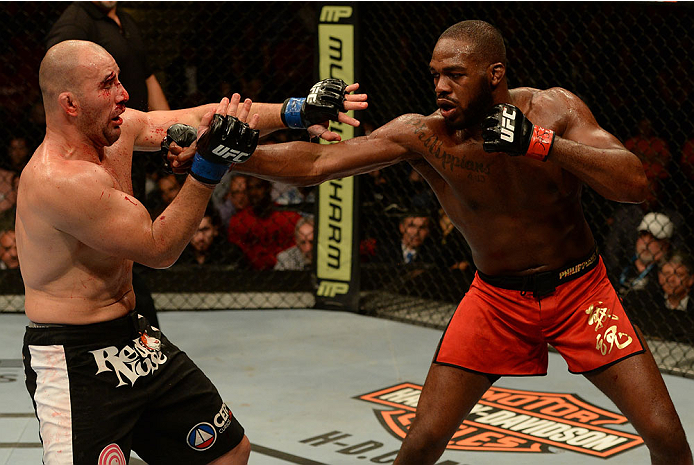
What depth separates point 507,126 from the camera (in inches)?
79.1

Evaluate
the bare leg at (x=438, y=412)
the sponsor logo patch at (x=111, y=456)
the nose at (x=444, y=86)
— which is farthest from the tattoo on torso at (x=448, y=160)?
the sponsor logo patch at (x=111, y=456)

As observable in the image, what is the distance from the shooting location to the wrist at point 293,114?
2277mm

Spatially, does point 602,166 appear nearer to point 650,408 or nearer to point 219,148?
point 650,408

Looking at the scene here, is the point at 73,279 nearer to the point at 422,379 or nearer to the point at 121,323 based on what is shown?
the point at 121,323

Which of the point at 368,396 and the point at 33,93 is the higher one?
the point at 33,93

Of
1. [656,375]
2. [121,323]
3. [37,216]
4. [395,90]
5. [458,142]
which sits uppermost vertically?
[395,90]

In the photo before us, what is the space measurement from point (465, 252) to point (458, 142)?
2586 millimetres

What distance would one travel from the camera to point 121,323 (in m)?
1.95

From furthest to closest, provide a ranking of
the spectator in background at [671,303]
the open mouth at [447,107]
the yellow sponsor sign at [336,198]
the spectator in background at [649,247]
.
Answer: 1. the yellow sponsor sign at [336,198]
2. the spectator in background at [649,247]
3. the spectator in background at [671,303]
4. the open mouth at [447,107]

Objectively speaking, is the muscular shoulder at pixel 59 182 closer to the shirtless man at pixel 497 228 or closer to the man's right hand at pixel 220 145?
the man's right hand at pixel 220 145

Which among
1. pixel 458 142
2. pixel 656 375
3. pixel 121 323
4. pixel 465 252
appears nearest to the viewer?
pixel 121 323

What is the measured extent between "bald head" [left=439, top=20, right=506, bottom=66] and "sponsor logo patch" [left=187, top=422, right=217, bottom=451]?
112 centimetres

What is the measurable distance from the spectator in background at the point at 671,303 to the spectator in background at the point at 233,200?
235cm

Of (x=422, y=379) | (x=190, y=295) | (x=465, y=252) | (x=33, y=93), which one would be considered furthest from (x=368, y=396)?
(x=33, y=93)
